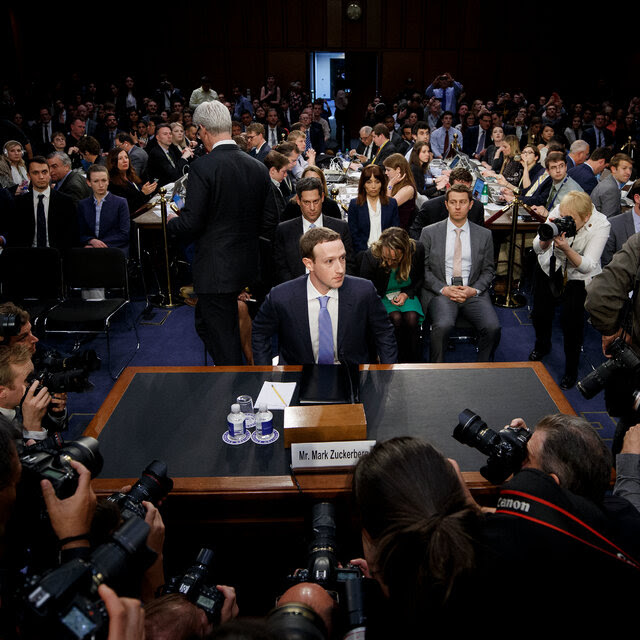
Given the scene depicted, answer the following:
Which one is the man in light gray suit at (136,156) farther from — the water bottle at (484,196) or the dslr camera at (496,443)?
the dslr camera at (496,443)

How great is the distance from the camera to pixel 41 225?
4.69 meters

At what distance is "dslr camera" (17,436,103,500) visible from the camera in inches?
54.7

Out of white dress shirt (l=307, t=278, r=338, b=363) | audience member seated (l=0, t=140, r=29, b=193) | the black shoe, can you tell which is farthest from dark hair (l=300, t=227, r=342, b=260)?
audience member seated (l=0, t=140, r=29, b=193)

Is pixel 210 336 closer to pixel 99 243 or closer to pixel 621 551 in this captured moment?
pixel 99 243

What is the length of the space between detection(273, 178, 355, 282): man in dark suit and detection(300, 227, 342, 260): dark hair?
112 centimetres

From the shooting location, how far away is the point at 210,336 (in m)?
3.55

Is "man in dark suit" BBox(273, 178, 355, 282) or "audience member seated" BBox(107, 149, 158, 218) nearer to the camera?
"man in dark suit" BBox(273, 178, 355, 282)

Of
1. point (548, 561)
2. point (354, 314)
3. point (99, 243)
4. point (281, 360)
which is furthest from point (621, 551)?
point (99, 243)

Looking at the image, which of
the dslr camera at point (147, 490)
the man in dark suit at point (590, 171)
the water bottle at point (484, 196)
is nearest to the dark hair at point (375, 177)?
the water bottle at point (484, 196)

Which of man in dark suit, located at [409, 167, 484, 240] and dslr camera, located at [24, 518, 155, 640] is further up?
man in dark suit, located at [409, 167, 484, 240]

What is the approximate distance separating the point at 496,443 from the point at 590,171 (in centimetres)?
477

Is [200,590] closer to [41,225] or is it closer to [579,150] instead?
[41,225]

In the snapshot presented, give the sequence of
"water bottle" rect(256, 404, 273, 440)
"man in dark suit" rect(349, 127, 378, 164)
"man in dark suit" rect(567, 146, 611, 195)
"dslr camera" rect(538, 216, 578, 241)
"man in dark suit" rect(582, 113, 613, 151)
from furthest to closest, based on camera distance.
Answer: "man in dark suit" rect(582, 113, 613, 151) → "man in dark suit" rect(349, 127, 378, 164) → "man in dark suit" rect(567, 146, 611, 195) → "dslr camera" rect(538, 216, 578, 241) → "water bottle" rect(256, 404, 273, 440)

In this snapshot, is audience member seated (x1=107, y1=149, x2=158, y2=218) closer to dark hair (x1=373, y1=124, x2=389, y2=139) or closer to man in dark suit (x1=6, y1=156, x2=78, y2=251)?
man in dark suit (x1=6, y1=156, x2=78, y2=251)
